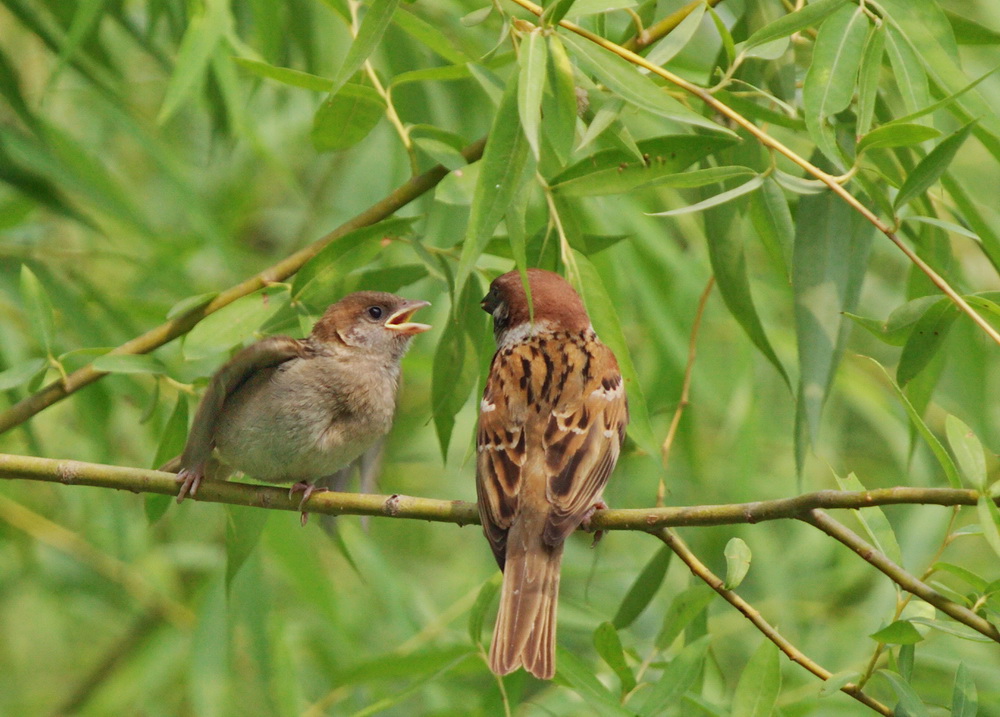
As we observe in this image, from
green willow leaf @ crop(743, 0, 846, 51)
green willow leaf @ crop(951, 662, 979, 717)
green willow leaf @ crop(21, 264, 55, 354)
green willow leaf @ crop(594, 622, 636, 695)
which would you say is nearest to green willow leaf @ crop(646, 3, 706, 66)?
green willow leaf @ crop(743, 0, 846, 51)

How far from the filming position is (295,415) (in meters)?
3.38

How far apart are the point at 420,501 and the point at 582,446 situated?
2.45ft

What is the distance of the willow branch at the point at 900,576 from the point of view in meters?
2.25

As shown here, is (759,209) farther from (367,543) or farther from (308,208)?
(308,208)

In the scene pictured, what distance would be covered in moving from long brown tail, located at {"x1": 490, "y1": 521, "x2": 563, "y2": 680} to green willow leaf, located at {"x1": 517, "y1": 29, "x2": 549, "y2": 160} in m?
1.22

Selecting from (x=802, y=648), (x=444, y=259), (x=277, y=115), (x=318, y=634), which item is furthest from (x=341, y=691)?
(x=277, y=115)

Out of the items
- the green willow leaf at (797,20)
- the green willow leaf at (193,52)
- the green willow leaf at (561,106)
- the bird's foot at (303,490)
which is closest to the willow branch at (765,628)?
the green willow leaf at (561,106)

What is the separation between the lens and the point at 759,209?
3182mm

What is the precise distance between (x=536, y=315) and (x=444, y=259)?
23.0 inches

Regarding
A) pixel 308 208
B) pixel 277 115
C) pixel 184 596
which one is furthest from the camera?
pixel 308 208

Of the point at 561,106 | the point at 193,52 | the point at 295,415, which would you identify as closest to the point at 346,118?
the point at 193,52

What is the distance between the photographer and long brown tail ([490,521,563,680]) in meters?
2.89

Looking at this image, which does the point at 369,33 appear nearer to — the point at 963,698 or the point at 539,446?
the point at 539,446

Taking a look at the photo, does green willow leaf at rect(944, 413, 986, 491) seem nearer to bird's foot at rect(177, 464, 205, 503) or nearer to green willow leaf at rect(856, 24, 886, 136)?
green willow leaf at rect(856, 24, 886, 136)
